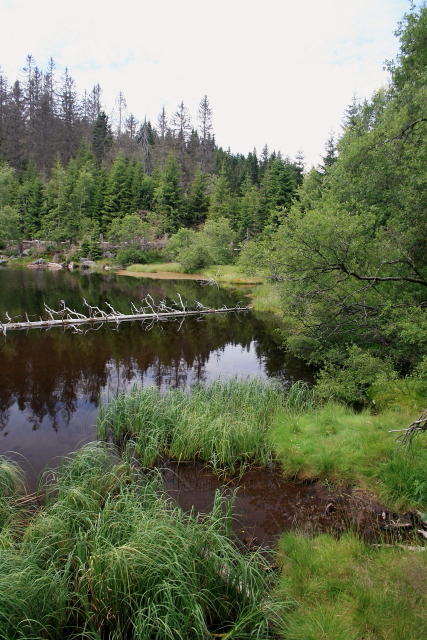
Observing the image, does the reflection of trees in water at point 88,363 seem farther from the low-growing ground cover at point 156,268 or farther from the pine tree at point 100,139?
the pine tree at point 100,139

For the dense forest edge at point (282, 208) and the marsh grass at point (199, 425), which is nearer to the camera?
the marsh grass at point (199, 425)

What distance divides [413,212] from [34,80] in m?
82.4

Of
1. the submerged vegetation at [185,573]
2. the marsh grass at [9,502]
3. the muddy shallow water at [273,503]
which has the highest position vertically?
the submerged vegetation at [185,573]

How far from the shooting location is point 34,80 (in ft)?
225

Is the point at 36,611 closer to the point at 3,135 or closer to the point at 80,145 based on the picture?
the point at 80,145

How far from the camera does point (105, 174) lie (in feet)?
Result: 183

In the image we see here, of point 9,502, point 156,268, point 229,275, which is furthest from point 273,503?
point 156,268

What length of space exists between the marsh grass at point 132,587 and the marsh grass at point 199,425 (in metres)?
2.64

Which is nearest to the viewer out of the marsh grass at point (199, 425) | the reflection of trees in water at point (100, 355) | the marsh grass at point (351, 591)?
the marsh grass at point (351, 591)

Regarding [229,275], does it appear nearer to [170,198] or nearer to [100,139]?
[170,198]

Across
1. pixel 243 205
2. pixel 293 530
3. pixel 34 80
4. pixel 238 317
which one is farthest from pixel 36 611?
pixel 34 80

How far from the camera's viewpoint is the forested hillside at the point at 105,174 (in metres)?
47.0

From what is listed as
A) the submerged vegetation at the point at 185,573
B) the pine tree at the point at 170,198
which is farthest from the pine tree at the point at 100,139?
the submerged vegetation at the point at 185,573

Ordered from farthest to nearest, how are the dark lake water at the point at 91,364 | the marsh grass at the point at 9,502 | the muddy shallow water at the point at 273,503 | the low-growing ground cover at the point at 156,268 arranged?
the low-growing ground cover at the point at 156,268, the dark lake water at the point at 91,364, the muddy shallow water at the point at 273,503, the marsh grass at the point at 9,502
